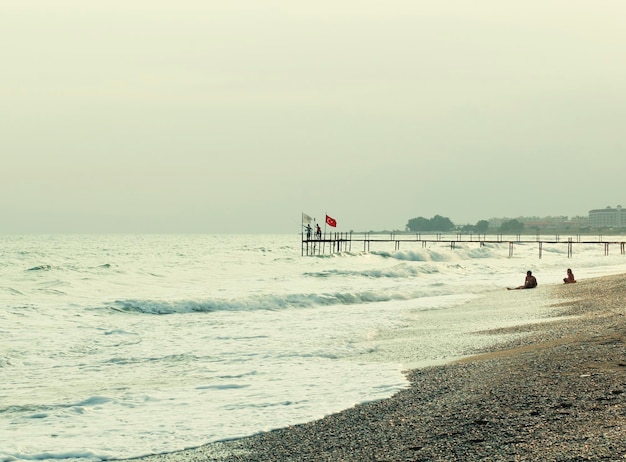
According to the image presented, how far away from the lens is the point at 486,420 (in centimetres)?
670

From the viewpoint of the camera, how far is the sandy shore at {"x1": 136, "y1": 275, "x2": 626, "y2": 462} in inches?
227

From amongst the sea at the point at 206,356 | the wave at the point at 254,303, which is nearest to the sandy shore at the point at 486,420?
the sea at the point at 206,356

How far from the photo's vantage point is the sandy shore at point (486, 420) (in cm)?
577

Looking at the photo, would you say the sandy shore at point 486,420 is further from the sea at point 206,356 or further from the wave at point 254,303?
the wave at point 254,303

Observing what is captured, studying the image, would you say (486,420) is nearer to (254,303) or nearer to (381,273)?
(254,303)

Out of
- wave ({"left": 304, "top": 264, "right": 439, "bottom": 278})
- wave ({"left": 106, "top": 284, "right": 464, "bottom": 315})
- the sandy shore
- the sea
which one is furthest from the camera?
wave ({"left": 304, "top": 264, "right": 439, "bottom": 278})

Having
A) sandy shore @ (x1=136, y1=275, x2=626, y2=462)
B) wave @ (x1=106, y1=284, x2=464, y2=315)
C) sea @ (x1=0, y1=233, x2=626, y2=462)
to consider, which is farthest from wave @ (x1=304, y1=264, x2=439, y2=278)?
sandy shore @ (x1=136, y1=275, x2=626, y2=462)

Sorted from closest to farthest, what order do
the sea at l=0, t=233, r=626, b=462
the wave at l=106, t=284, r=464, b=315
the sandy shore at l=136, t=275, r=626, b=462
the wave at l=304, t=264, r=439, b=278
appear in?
the sandy shore at l=136, t=275, r=626, b=462, the sea at l=0, t=233, r=626, b=462, the wave at l=106, t=284, r=464, b=315, the wave at l=304, t=264, r=439, b=278

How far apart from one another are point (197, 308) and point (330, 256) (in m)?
49.2

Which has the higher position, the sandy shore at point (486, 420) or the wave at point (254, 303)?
the sandy shore at point (486, 420)

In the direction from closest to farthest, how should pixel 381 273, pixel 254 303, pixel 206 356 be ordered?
pixel 206 356 → pixel 254 303 → pixel 381 273

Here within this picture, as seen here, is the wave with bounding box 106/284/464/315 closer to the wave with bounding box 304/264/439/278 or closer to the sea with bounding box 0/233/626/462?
the sea with bounding box 0/233/626/462

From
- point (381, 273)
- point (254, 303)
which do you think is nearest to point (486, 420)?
point (254, 303)

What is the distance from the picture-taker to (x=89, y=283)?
35094 mm
